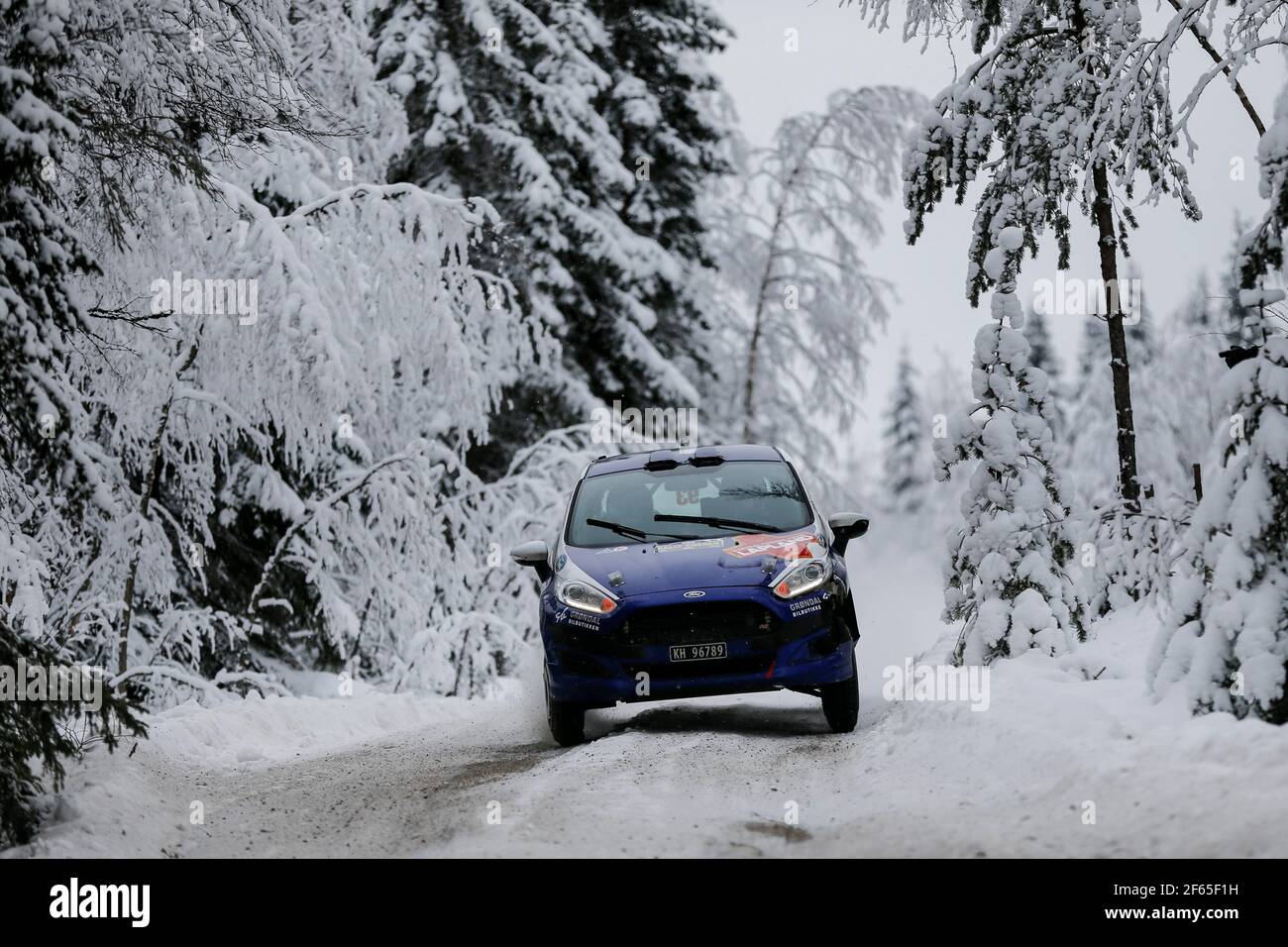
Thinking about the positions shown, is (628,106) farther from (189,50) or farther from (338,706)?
(189,50)

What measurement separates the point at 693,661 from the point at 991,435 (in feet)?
9.61

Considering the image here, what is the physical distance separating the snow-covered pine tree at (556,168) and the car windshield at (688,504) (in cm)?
1007

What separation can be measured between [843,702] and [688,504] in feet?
6.33

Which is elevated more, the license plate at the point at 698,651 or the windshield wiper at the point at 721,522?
the windshield wiper at the point at 721,522

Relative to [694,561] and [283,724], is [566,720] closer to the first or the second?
[694,561]

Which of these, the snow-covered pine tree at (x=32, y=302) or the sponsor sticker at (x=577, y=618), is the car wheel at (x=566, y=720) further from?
the snow-covered pine tree at (x=32, y=302)

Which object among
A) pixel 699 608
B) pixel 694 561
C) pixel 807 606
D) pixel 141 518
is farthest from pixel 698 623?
pixel 141 518

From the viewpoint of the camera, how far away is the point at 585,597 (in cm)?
862

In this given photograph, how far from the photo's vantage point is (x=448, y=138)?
20.4 metres

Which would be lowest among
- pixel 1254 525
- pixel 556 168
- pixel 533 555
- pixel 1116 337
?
pixel 533 555

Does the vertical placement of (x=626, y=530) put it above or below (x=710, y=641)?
above

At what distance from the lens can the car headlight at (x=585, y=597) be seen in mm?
8469

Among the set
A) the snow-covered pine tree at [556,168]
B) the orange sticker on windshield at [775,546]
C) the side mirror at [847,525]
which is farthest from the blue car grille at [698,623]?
the snow-covered pine tree at [556,168]
